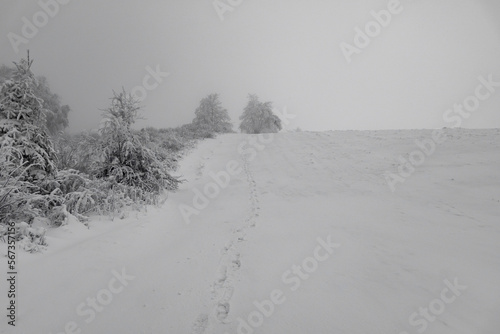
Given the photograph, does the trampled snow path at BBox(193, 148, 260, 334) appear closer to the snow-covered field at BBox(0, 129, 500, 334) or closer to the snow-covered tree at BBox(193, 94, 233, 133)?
the snow-covered field at BBox(0, 129, 500, 334)

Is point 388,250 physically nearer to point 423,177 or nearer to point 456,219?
point 456,219

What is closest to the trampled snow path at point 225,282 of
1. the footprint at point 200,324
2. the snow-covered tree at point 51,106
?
the footprint at point 200,324

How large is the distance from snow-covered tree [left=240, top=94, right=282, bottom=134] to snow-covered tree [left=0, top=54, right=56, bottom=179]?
1196 inches

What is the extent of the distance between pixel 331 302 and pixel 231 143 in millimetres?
16993

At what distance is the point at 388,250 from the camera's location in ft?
14.1

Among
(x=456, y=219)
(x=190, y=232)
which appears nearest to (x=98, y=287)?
(x=190, y=232)

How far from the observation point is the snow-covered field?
8.78 feet

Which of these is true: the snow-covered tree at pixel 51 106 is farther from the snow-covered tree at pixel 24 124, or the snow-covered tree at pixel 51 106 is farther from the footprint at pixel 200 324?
the footprint at pixel 200 324

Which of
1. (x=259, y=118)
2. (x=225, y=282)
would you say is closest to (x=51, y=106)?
(x=259, y=118)

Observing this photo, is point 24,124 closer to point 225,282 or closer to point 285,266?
point 225,282

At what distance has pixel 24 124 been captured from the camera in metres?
4.81

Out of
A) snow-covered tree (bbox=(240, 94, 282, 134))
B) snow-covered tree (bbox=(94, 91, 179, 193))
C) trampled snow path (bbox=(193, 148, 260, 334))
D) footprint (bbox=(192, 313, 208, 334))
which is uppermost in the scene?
snow-covered tree (bbox=(240, 94, 282, 134))

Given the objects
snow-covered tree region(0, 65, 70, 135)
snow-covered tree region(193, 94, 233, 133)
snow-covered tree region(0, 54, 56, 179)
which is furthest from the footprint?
snow-covered tree region(193, 94, 233, 133)

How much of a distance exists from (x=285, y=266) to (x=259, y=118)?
31680 mm
